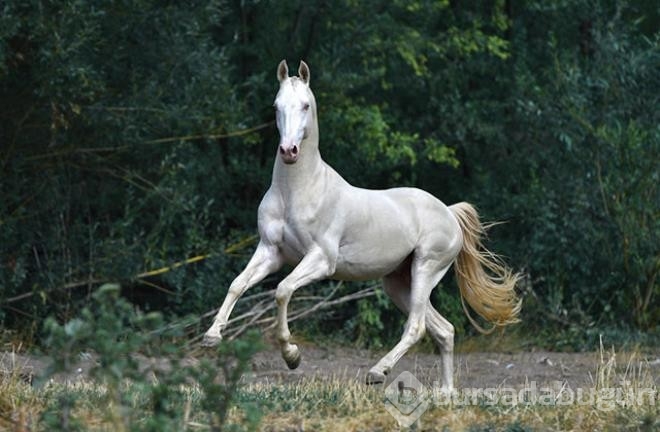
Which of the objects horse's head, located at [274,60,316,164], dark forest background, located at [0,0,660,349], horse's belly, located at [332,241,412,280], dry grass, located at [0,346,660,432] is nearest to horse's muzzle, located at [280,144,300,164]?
horse's head, located at [274,60,316,164]

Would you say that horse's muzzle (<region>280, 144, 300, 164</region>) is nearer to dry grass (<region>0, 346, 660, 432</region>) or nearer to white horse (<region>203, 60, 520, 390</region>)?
white horse (<region>203, 60, 520, 390</region>)

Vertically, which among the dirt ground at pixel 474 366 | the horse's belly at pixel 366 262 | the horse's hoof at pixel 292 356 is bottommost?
the dirt ground at pixel 474 366

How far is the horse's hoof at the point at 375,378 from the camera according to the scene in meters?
7.54

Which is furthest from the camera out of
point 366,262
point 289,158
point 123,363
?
point 366,262

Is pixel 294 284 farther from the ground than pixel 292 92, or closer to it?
closer to it

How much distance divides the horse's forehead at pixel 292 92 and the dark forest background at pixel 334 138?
4.24 metres

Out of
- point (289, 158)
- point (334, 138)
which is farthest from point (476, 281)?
point (334, 138)

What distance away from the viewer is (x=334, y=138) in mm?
14672

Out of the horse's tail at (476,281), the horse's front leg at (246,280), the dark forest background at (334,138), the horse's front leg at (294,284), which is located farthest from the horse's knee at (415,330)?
the dark forest background at (334,138)

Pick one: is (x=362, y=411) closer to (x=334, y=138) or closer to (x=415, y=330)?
(x=415, y=330)

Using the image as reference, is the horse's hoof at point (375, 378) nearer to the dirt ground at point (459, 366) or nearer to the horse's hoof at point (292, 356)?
the horse's hoof at point (292, 356)

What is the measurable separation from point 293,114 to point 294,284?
3.27 feet

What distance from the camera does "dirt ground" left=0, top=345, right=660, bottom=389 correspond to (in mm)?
9961

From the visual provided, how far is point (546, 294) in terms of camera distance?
564 inches
